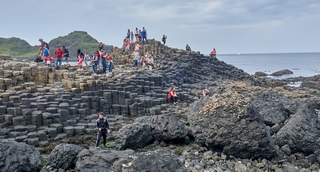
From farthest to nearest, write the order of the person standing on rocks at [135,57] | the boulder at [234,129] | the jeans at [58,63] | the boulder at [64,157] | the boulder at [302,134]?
the person standing on rocks at [135,57] < the jeans at [58,63] < the boulder at [302,134] < the boulder at [234,129] < the boulder at [64,157]

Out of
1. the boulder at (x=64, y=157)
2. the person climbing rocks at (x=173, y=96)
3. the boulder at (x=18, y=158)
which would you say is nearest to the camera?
the boulder at (x=18, y=158)

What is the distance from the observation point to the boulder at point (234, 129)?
10.2 m

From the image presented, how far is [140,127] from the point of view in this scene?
11.6 metres

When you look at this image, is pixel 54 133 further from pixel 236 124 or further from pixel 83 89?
pixel 236 124

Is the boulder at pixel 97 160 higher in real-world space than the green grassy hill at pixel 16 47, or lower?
lower

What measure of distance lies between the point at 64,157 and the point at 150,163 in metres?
Result: 3.78

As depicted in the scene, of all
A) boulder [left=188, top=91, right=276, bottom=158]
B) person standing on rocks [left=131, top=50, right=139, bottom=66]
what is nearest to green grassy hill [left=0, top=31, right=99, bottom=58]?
person standing on rocks [left=131, top=50, right=139, bottom=66]

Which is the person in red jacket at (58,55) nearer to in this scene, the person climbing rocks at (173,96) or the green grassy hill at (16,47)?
the person climbing rocks at (173,96)

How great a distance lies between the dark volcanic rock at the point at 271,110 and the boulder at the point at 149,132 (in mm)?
3991

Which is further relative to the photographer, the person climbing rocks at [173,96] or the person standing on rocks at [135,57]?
the person standing on rocks at [135,57]

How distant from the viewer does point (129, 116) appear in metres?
17.0

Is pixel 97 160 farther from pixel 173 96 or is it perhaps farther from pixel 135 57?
pixel 135 57

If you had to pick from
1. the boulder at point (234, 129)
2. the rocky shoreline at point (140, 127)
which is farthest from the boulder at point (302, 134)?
the boulder at point (234, 129)

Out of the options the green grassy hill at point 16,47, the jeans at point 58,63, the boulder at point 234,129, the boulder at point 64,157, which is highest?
the green grassy hill at point 16,47
